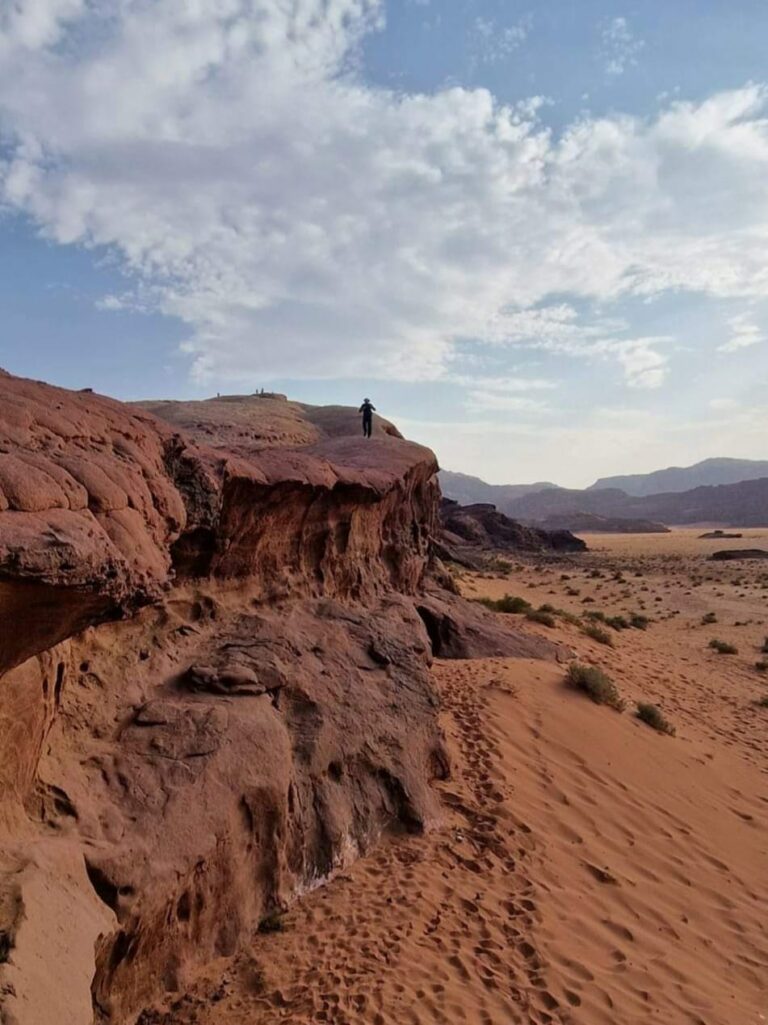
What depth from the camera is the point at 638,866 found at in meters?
6.89

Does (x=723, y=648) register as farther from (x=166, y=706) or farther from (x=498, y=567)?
(x=498, y=567)

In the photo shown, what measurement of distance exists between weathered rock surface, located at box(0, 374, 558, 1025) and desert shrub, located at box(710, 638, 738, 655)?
37.6 ft

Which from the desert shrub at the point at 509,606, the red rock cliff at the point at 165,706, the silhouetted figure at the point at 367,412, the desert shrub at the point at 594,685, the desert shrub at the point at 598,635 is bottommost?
the desert shrub at the point at 598,635

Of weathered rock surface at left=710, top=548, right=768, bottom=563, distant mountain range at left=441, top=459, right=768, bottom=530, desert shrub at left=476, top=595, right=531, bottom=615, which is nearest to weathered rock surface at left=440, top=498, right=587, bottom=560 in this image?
weathered rock surface at left=710, top=548, right=768, bottom=563

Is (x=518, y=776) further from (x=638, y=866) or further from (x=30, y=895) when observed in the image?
(x=30, y=895)

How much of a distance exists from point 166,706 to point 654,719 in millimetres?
8075

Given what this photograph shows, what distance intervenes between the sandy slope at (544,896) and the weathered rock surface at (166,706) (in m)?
0.43

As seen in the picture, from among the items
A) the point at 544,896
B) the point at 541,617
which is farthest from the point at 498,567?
the point at 544,896

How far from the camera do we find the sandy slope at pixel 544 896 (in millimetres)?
4656

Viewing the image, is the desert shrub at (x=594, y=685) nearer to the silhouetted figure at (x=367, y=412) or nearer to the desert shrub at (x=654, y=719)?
the desert shrub at (x=654, y=719)

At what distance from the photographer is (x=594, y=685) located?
11.0m

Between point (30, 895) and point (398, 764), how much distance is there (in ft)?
12.9

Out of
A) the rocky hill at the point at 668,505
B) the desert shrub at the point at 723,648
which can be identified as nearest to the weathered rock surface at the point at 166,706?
the desert shrub at the point at 723,648

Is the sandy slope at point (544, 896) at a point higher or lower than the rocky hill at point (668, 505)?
lower
